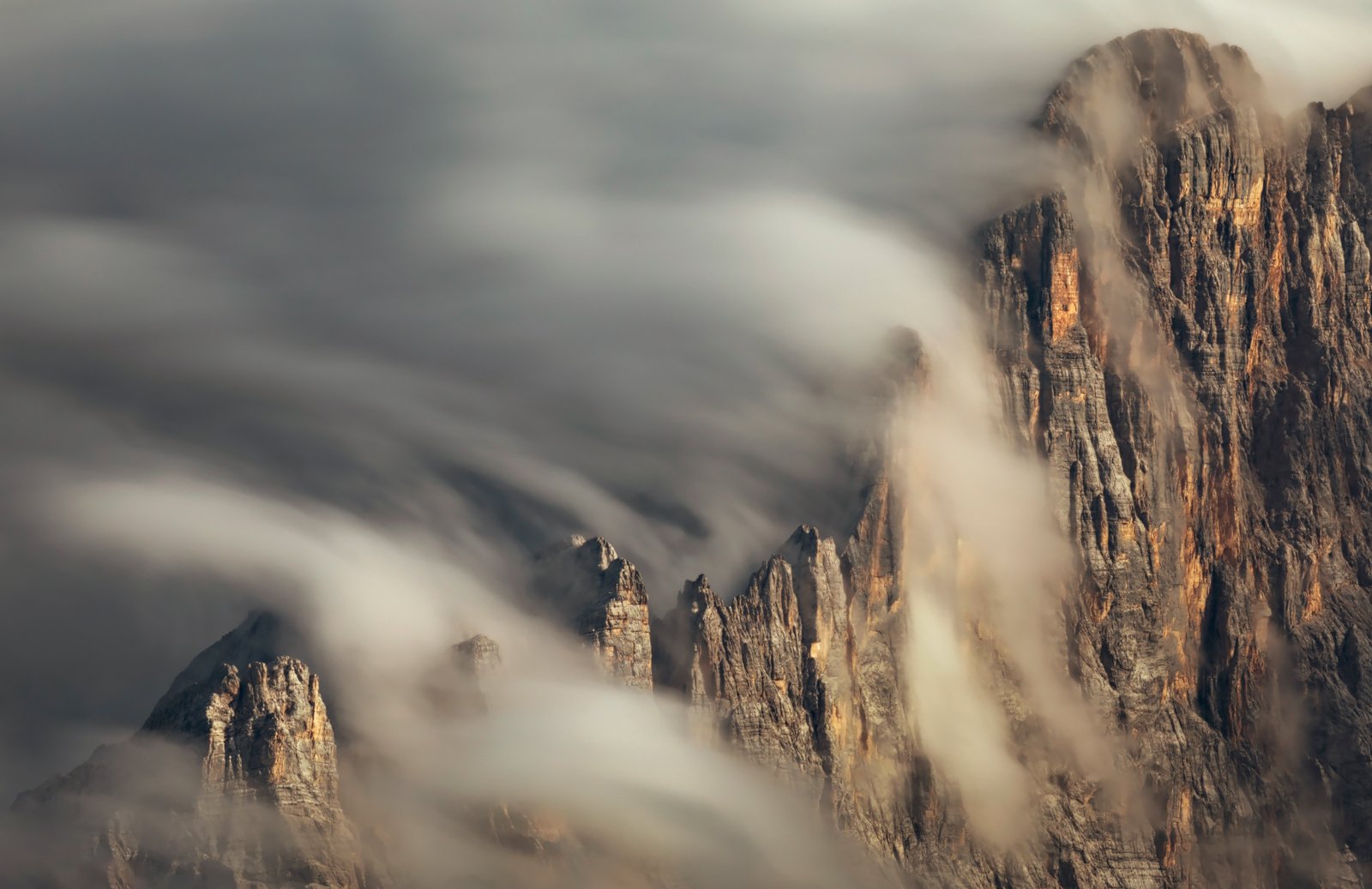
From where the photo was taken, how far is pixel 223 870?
19950cm

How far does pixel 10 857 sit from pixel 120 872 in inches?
292

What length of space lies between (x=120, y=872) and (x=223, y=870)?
702 centimetres

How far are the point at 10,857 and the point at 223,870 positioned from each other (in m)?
14.4

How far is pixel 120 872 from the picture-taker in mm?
199125

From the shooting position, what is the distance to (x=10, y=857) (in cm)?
19825
